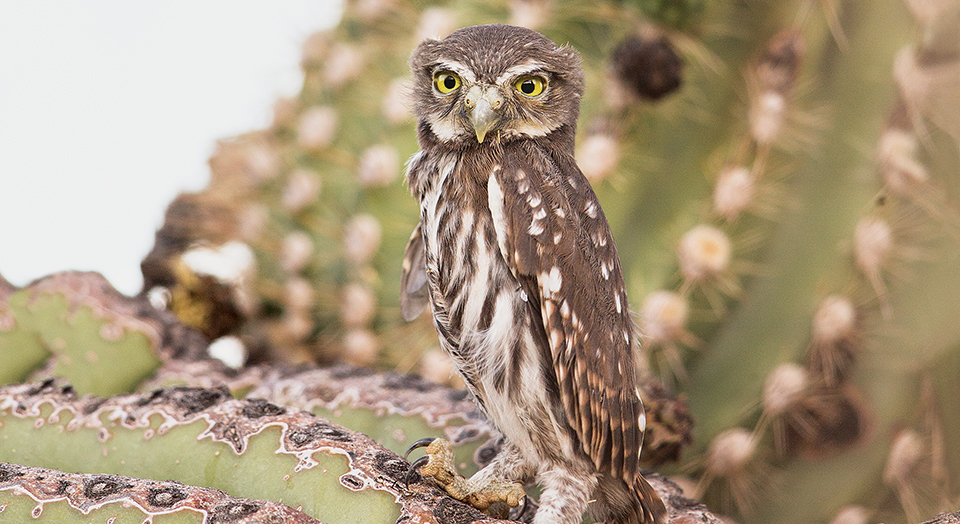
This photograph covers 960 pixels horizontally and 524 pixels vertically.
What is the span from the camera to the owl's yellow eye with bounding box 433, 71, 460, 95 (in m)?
1.04

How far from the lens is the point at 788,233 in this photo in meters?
1.37

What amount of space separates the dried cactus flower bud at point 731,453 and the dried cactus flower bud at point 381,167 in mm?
893

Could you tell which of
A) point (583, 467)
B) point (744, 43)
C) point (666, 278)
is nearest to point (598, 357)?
point (583, 467)

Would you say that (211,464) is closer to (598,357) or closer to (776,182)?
(598,357)

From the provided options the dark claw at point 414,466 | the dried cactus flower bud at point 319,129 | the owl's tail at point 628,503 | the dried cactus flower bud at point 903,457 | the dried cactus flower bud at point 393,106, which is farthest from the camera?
the dried cactus flower bud at point 319,129

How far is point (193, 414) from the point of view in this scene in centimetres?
106

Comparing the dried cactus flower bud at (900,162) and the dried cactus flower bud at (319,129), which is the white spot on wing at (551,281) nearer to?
the dried cactus flower bud at (900,162)

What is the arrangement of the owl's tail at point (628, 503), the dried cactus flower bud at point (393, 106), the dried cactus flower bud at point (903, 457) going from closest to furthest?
1. the owl's tail at point (628, 503)
2. the dried cactus flower bud at point (903, 457)
3. the dried cactus flower bud at point (393, 106)

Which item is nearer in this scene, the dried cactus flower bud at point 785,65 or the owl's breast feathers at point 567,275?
the owl's breast feathers at point 567,275

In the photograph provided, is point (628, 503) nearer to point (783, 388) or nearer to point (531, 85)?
point (783, 388)

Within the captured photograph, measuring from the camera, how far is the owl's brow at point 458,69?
100 centimetres

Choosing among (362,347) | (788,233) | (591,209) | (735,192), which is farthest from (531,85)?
(362,347)

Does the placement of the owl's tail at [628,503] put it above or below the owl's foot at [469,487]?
above

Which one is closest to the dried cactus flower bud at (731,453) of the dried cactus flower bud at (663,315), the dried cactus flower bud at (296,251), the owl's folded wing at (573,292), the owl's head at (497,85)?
the dried cactus flower bud at (663,315)
